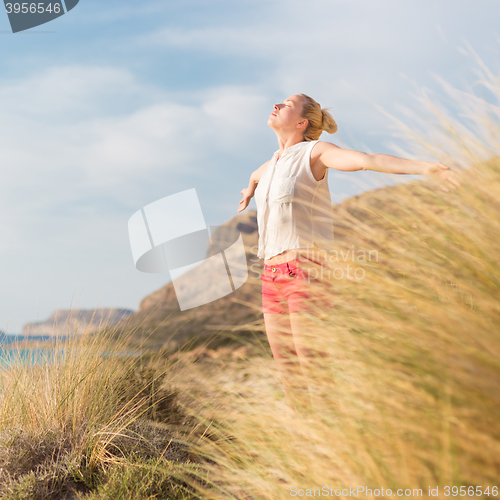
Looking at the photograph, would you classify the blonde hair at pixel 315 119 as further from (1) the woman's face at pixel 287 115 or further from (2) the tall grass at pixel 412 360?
(2) the tall grass at pixel 412 360

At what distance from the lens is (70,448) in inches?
98.7

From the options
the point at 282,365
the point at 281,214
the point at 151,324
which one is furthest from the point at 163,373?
the point at 281,214

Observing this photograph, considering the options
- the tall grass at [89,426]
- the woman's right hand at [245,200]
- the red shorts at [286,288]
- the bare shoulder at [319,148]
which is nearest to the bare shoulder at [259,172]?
the woman's right hand at [245,200]

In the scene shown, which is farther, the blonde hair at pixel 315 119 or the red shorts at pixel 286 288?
the blonde hair at pixel 315 119

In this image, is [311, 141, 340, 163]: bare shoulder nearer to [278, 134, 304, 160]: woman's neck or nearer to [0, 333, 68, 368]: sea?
[278, 134, 304, 160]: woman's neck

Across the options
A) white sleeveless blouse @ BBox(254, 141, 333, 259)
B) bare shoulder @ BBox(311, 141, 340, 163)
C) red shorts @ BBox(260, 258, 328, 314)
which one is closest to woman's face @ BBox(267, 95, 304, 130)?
white sleeveless blouse @ BBox(254, 141, 333, 259)

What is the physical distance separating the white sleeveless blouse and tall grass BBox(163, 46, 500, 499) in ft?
1.08

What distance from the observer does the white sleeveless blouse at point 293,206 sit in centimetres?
212

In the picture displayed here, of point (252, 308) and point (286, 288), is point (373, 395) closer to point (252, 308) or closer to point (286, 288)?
point (286, 288)

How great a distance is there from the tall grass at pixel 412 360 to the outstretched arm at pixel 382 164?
0.06 metres

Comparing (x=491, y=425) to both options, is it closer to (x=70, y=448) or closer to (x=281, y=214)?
(x=281, y=214)

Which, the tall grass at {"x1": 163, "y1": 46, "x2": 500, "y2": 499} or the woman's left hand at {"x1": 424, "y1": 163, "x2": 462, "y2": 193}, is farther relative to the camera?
the woman's left hand at {"x1": 424, "y1": 163, "x2": 462, "y2": 193}

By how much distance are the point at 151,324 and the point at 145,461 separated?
152 centimetres

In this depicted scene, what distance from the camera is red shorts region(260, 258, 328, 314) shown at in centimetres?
191
